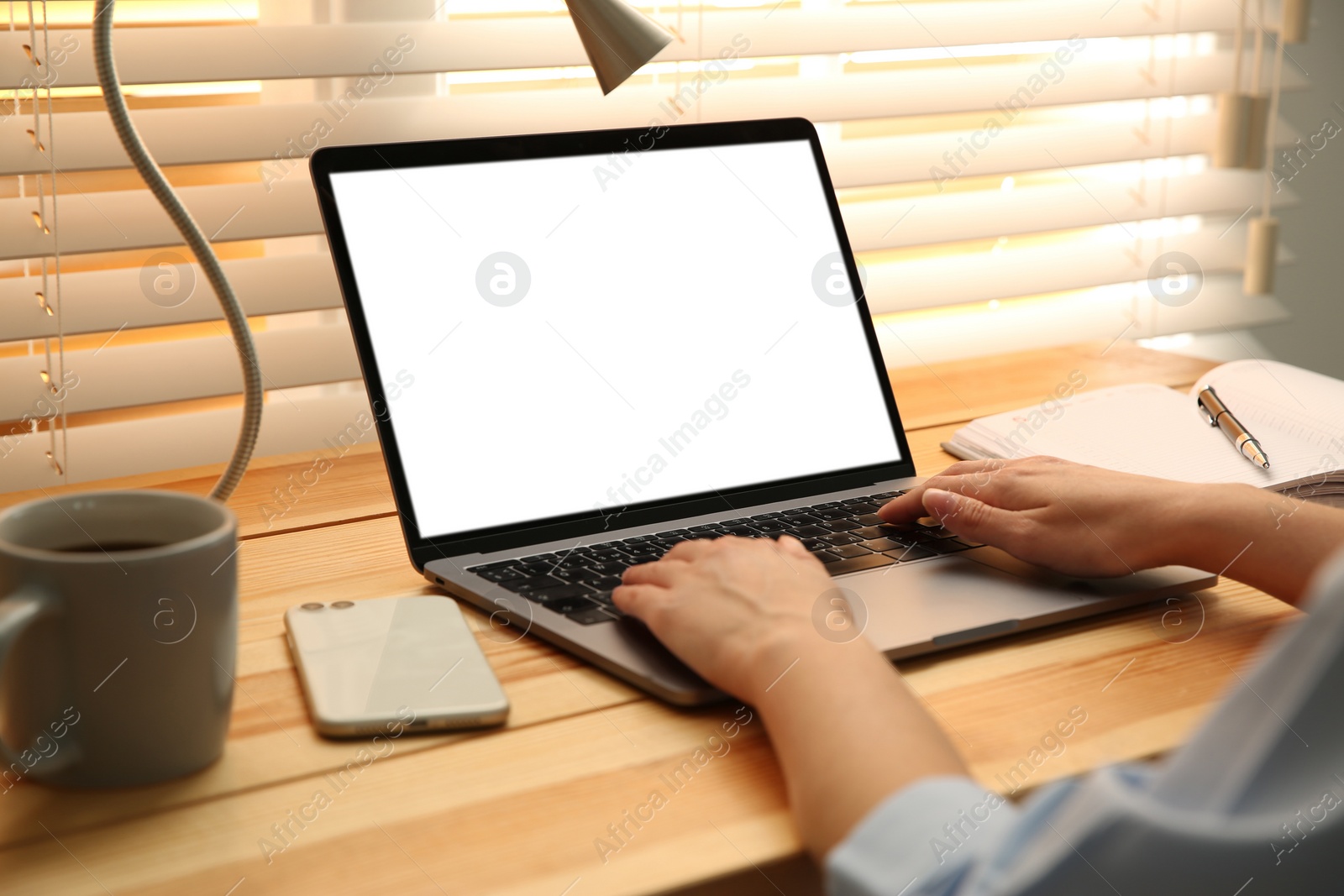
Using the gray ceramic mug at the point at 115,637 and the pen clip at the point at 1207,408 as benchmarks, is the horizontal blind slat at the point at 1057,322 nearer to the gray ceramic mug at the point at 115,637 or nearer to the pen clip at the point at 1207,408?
the pen clip at the point at 1207,408

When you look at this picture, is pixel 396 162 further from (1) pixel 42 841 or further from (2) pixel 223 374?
(1) pixel 42 841

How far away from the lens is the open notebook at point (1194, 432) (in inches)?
37.9

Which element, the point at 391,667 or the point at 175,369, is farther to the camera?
the point at 175,369

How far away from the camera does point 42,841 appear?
1.62 feet

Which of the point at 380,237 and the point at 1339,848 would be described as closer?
the point at 1339,848

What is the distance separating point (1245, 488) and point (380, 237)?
0.61 m

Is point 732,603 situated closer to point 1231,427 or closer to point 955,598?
point 955,598

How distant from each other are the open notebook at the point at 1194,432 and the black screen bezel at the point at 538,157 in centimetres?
15

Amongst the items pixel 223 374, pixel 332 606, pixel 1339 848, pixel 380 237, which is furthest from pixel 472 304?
pixel 1339 848

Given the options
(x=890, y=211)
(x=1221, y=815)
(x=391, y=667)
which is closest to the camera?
(x=1221, y=815)

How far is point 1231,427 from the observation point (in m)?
1.03

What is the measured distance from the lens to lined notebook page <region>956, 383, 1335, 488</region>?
966mm

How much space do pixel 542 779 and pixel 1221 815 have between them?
32cm

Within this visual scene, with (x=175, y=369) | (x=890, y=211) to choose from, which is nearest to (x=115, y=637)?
(x=175, y=369)
